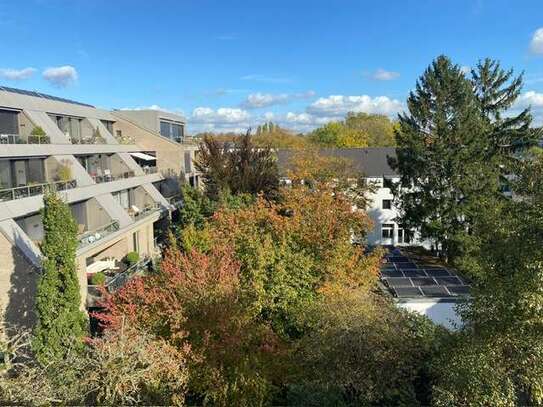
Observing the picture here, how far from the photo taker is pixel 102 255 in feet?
99.2

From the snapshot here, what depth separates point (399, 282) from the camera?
29.6 meters

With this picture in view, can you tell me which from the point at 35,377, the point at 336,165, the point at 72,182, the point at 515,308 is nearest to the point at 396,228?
the point at 336,165

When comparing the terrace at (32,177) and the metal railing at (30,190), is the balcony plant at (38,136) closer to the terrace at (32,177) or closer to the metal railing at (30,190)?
the terrace at (32,177)

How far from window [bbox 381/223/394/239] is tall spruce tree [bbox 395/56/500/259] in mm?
13528

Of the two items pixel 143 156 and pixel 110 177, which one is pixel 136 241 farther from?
pixel 143 156

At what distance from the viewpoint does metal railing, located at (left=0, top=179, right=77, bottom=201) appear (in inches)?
880

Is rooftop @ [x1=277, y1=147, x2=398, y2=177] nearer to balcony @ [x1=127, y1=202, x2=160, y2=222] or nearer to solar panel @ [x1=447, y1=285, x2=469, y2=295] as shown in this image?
balcony @ [x1=127, y1=202, x2=160, y2=222]

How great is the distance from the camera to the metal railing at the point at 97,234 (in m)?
25.6

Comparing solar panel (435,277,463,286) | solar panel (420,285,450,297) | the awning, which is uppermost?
the awning

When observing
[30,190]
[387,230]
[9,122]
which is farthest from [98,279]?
[387,230]

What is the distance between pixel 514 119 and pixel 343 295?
2932 centimetres

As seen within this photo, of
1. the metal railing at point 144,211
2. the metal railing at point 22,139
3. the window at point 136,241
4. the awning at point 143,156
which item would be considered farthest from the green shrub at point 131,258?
the awning at point 143,156

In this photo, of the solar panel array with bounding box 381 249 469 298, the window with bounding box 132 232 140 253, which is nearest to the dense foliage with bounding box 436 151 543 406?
the solar panel array with bounding box 381 249 469 298

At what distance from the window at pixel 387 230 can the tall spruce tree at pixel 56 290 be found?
37.7 m
